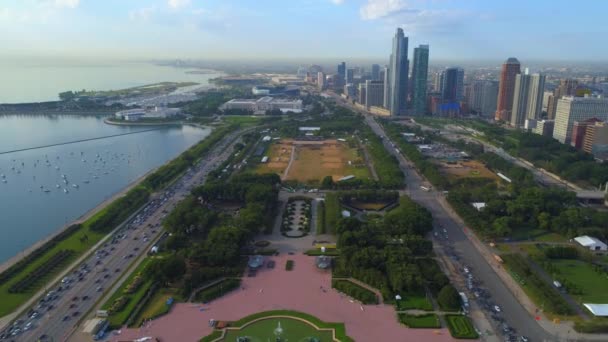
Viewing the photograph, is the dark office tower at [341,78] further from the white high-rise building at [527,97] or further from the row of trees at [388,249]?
Result: the row of trees at [388,249]

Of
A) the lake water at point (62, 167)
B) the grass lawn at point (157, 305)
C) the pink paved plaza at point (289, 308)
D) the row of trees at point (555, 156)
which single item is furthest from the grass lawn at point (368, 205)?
the lake water at point (62, 167)

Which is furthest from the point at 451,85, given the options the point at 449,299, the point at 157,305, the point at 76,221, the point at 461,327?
the point at 157,305

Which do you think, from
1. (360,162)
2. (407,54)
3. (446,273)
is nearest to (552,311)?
(446,273)

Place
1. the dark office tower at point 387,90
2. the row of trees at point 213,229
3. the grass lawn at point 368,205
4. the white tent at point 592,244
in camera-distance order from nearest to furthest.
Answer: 1. the row of trees at point 213,229
2. the white tent at point 592,244
3. the grass lawn at point 368,205
4. the dark office tower at point 387,90

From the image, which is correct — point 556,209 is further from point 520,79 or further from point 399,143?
point 520,79

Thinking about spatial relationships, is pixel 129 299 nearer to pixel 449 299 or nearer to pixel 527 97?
pixel 449 299

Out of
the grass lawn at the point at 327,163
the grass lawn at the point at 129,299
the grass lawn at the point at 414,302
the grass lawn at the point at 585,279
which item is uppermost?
the grass lawn at the point at 327,163

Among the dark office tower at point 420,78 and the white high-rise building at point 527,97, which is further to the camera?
the dark office tower at point 420,78

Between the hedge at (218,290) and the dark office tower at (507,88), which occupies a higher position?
the dark office tower at (507,88)
